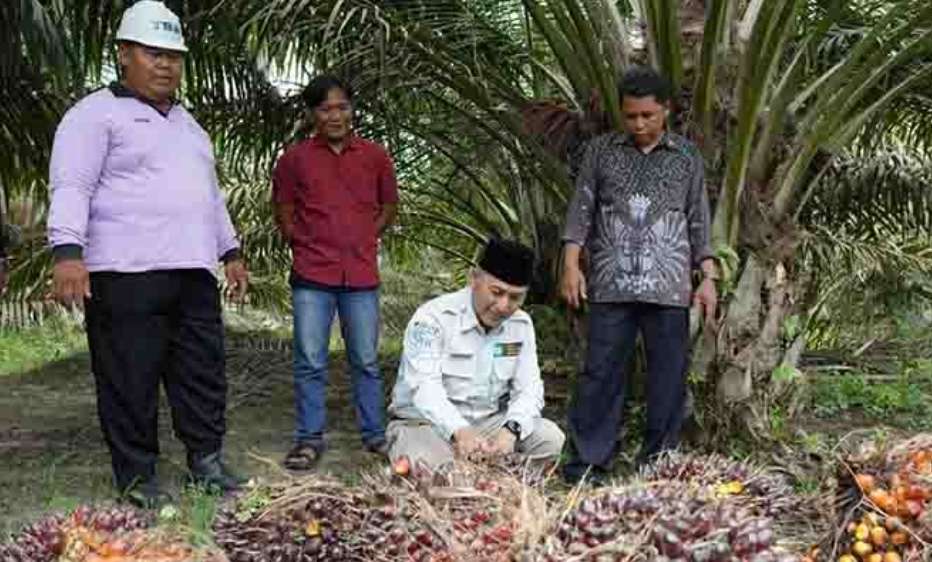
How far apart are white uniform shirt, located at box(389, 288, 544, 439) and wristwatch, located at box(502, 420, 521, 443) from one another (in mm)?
16

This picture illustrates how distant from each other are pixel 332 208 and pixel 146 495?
1517 mm

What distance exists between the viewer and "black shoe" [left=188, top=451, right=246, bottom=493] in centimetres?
427

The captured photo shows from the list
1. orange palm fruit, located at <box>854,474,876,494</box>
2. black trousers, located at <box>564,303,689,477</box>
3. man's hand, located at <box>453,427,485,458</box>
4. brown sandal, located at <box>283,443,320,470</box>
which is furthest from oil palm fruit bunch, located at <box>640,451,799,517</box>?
brown sandal, located at <box>283,443,320,470</box>

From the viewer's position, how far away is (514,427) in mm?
3828

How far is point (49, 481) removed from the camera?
483 centimetres

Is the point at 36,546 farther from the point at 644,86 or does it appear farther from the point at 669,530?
the point at 644,86

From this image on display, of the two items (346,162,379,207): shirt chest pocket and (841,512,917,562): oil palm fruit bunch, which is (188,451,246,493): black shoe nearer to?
(346,162,379,207): shirt chest pocket

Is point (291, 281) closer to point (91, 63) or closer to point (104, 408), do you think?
point (104, 408)

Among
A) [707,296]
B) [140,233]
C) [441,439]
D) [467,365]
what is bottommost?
[441,439]

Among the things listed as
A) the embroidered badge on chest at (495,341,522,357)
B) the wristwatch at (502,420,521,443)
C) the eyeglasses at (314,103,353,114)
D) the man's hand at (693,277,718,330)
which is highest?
the eyeglasses at (314,103,353,114)

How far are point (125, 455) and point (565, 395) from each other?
3.62 m

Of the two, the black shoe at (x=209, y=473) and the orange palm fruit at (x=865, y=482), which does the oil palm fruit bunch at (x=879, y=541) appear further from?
the black shoe at (x=209, y=473)

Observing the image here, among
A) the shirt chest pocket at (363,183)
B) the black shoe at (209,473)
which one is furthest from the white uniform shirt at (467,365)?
the shirt chest pocket at (363,183)

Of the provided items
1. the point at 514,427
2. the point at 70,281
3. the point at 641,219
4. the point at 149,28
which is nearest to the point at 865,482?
the point at 514,427
